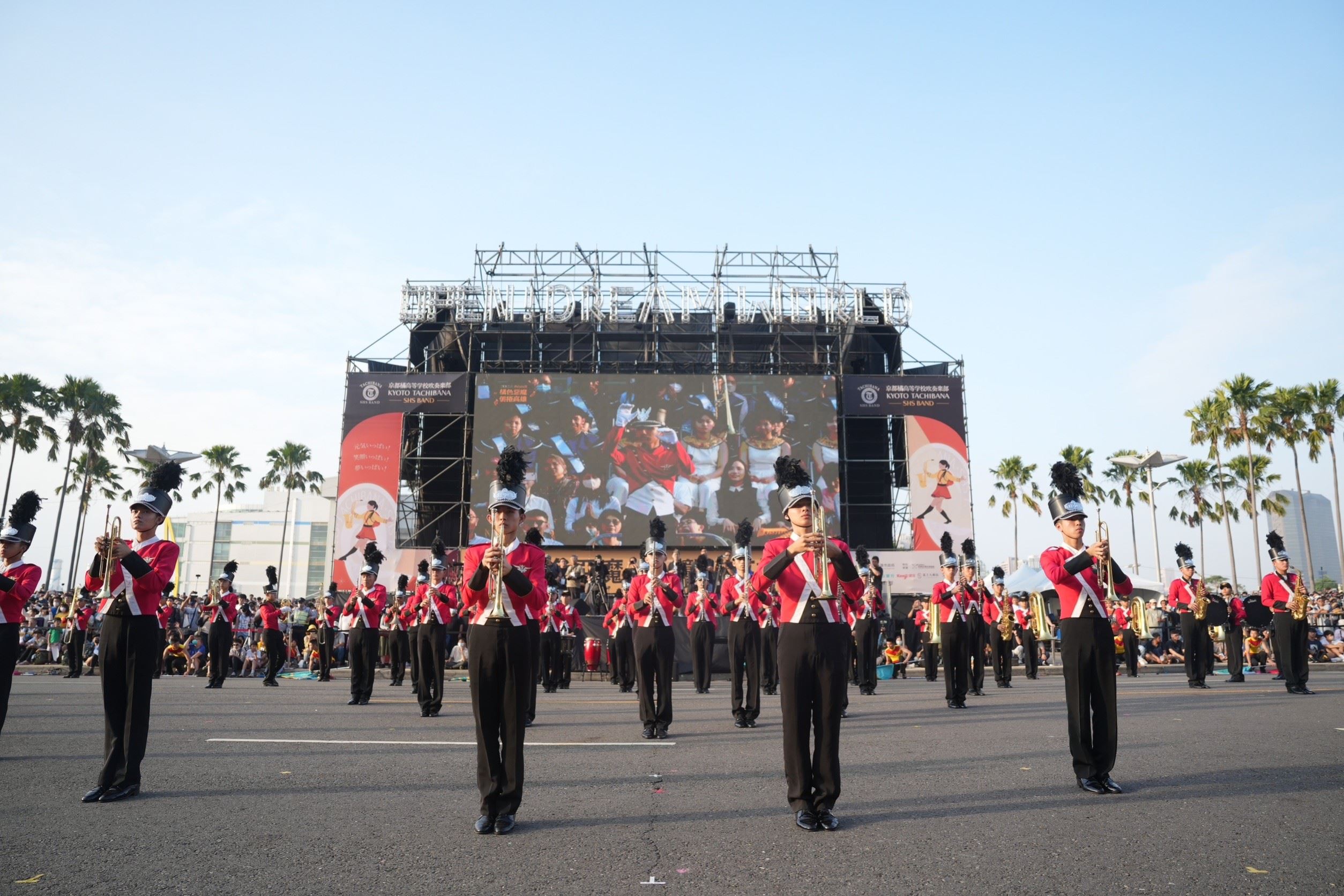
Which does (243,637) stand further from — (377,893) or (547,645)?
(377,893)

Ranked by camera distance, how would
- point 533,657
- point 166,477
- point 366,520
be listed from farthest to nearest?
point 366,520 → point 533,657 → point 166,477

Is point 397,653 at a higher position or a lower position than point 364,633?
lower

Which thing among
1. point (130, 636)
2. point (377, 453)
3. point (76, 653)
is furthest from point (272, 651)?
point (377, 453)

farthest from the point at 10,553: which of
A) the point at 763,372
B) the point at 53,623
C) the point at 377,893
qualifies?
the point at 763,372

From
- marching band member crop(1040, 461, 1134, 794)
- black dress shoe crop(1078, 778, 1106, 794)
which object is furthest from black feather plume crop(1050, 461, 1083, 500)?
black dress shoe crop(1078, 778, 1106, 794)

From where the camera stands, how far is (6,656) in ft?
28.6

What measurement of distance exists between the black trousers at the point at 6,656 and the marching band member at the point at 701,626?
9350 millimetres

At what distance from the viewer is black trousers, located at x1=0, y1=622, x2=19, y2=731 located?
861cm

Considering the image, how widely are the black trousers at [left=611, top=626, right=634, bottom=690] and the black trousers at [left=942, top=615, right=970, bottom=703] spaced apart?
16.4ft

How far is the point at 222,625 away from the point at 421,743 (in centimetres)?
1203

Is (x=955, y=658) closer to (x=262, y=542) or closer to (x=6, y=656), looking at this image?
(x=6, y=656)

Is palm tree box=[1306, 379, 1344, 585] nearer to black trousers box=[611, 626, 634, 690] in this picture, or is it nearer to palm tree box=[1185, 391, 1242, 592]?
palm tree box=[1185, 391, 1242, 592]

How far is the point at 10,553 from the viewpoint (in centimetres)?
898

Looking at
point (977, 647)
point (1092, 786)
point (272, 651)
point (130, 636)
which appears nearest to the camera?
point (1092, 786)
